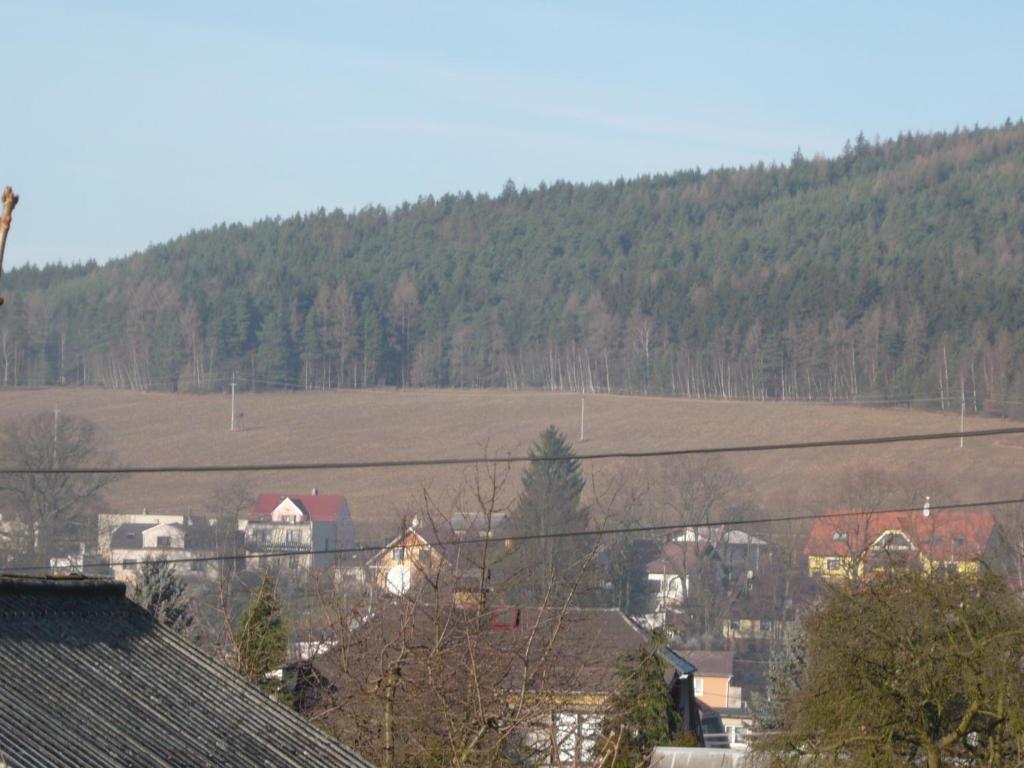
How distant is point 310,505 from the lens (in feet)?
259

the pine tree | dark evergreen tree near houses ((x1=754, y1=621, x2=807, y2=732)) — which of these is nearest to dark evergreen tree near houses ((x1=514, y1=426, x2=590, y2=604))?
dark evergreen tree near houses ((x1=754, y1=621, x2=807, y2=732))

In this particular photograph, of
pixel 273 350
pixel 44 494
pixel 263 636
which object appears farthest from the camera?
pixel 273 350

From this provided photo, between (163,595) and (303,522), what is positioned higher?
(163,595)

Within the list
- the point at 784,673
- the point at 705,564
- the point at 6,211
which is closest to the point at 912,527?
the point at 705,564

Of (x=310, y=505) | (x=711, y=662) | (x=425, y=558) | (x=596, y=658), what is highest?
(x=425, y=558)

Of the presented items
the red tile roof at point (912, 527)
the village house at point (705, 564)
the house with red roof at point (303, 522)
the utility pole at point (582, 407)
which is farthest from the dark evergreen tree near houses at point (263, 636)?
the utility pole at point (582, 407)

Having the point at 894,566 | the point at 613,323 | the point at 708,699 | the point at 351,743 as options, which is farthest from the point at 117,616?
the point at 613,323

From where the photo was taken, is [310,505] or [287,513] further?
[310,505]

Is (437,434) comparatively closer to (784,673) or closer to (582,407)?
(582,407)

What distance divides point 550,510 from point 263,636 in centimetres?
4432

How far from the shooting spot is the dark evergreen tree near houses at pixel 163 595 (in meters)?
→ 28.6

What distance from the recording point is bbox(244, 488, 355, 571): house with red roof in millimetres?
67375

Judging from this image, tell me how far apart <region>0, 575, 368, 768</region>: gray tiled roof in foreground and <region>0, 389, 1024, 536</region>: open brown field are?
54414 millimetres

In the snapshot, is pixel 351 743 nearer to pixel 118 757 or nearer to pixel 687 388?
pixel 118 757
